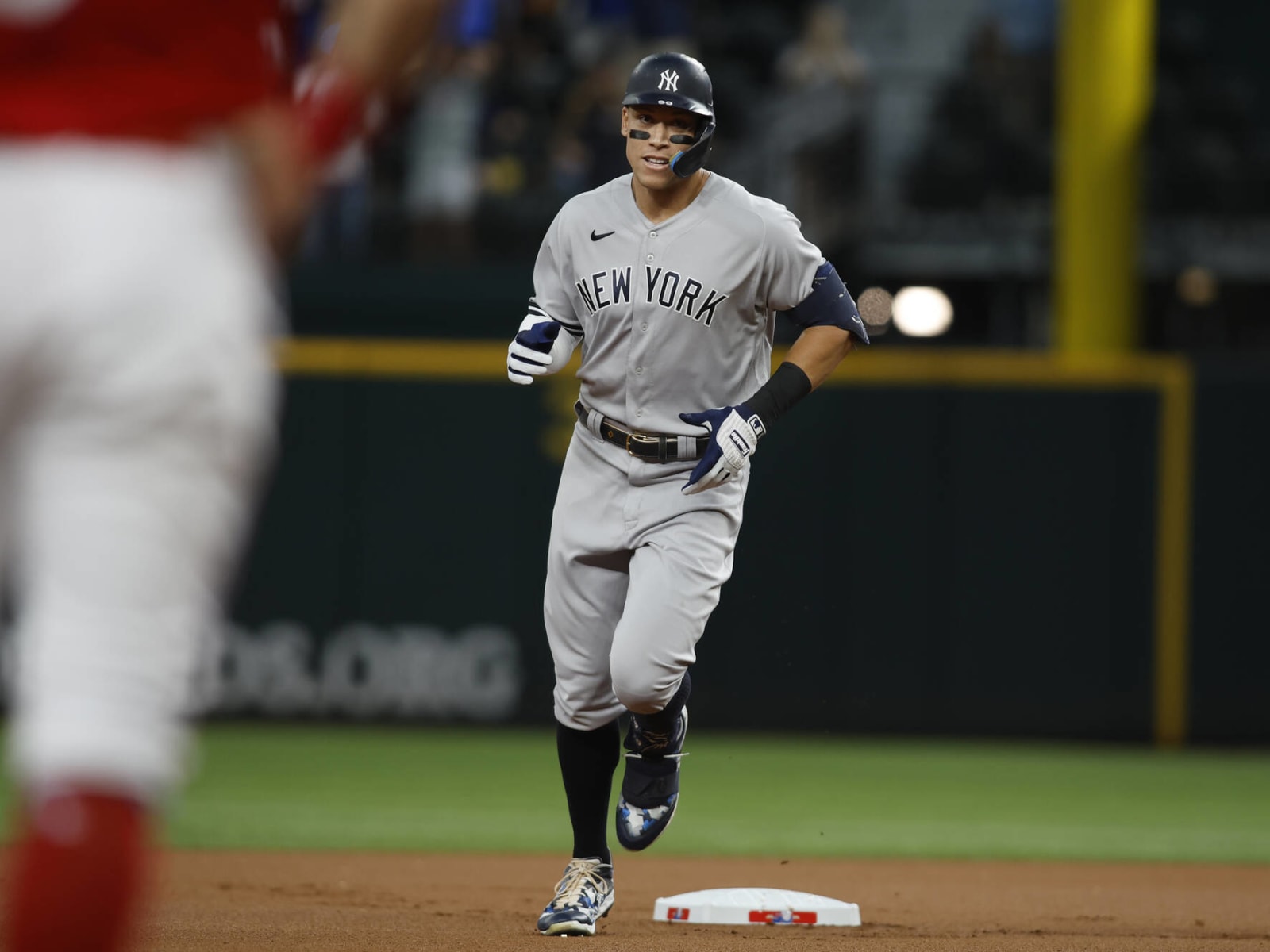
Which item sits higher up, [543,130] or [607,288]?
[543,130]

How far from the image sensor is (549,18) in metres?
13.5

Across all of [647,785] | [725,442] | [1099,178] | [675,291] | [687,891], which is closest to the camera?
[725,442]

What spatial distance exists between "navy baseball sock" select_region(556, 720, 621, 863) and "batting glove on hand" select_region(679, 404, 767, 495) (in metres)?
0.68

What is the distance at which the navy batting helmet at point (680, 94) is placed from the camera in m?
4.77

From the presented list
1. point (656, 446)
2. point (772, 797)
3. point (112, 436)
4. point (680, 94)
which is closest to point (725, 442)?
point (656, 446)

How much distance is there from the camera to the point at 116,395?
1.70 m

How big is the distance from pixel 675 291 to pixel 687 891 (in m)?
1.99

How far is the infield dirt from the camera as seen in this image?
458 centimetres

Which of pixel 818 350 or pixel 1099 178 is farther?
pixel 1099 178

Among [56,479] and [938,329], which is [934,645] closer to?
[938,329]

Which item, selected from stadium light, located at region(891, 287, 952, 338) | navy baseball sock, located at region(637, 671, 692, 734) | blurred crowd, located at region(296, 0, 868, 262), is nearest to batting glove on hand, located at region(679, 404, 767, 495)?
navy baseball sock, located at region(637, 671, 692, 734)

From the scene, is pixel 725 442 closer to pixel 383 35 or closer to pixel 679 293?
Answer: pixel 679 293

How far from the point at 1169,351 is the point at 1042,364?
2.75 meters

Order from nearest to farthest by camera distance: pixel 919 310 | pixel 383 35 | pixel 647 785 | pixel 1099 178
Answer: pixel 383 35 → pixel 647 785 → pixel 1099 178 → pixel 919 310
